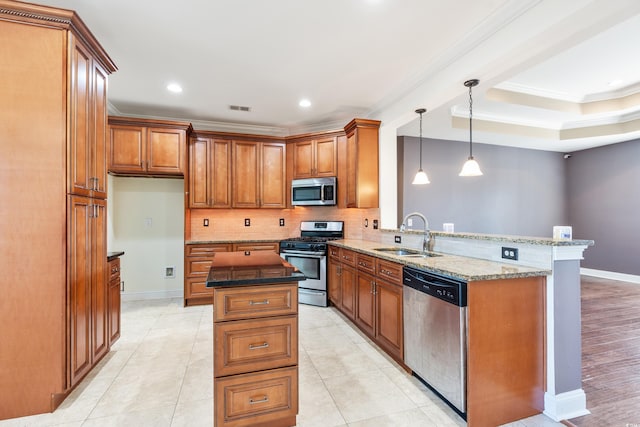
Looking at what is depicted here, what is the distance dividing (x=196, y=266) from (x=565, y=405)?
399 centimetres

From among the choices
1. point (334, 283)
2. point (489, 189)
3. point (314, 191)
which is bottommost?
point (334, 283)

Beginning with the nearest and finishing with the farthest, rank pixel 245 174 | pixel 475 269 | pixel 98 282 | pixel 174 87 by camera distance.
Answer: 1. pixel 475 269
2. pixel 98 282
3. pixel 174 87
4. pixel 245 174

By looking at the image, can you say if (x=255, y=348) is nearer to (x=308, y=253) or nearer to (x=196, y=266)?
(x=308, y=253)

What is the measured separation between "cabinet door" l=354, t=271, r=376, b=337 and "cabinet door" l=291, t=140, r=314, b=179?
1.95 meters

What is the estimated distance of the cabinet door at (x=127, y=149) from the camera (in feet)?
12.2

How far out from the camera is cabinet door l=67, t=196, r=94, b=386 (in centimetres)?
194

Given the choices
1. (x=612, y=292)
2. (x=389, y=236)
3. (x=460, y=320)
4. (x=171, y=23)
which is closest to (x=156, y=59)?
(x=171, y=23)

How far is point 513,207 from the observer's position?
221 inches

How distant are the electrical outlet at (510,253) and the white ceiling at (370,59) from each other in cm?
139

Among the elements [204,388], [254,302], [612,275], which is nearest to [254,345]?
[254,302]

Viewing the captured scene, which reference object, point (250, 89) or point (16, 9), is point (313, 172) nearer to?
point (250, 89)

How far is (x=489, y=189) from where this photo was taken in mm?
5352

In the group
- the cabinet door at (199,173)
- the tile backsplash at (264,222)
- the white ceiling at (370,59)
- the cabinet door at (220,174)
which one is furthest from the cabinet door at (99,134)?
the tile backsplash at (264,222)

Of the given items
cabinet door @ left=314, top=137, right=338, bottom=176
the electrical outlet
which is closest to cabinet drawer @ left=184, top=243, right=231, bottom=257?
cabinet door @ left=314, top=137, right=338, bottom=176
